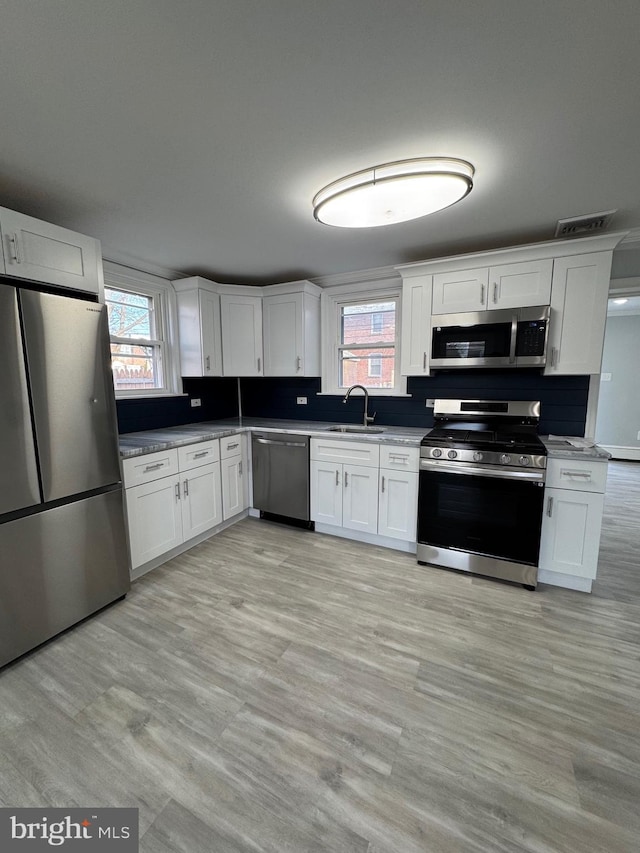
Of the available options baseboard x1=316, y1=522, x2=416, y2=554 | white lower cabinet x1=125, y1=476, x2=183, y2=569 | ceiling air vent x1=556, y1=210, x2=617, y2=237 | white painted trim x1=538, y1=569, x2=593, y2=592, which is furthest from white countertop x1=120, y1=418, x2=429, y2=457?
ceiling air vent x1=556, y1=210, x2=617, y2=237

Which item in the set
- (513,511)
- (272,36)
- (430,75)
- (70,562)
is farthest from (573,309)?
(70,562)

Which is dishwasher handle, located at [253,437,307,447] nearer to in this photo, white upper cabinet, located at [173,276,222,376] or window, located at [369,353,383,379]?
white upper cabinet, located at [173,276,222,376]

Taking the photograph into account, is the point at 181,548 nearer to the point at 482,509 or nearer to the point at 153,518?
the point at 153,518

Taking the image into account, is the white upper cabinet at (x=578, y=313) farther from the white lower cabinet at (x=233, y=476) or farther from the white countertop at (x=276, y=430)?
the white lower cabinet at (x=233, y=476)

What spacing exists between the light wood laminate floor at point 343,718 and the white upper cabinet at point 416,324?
1.78 metres

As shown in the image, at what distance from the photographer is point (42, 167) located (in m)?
1.72

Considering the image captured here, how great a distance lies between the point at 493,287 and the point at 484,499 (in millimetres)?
1616

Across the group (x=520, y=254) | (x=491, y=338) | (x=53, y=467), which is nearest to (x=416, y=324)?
(x=491, y=338)

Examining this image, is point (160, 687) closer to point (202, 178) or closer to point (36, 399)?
point (36, 399)

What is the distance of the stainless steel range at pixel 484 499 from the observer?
242cm

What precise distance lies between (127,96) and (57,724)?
2.53 m

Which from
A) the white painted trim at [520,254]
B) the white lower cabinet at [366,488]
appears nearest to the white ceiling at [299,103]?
the white painted trim at [520,254]

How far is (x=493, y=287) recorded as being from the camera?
2709mm

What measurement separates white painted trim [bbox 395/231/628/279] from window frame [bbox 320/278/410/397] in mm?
455
